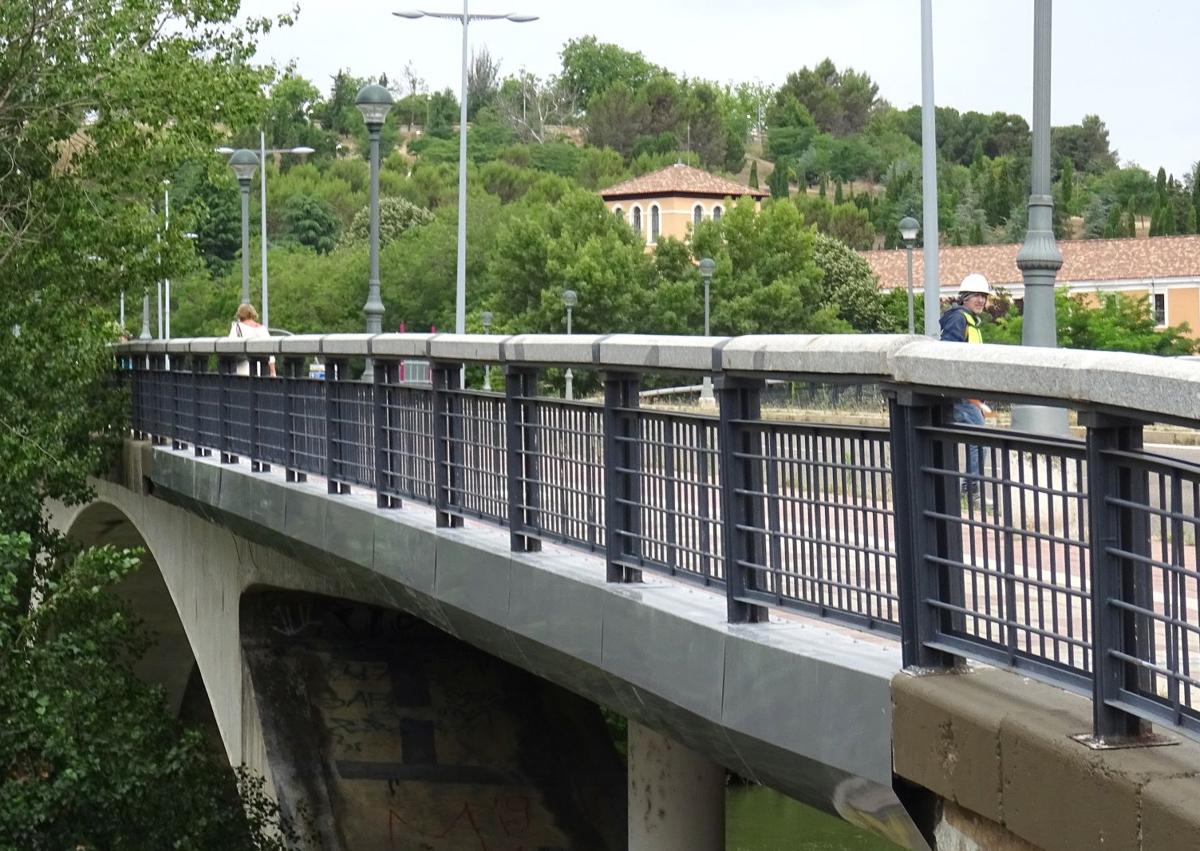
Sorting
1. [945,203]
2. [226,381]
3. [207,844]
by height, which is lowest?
[207,844]

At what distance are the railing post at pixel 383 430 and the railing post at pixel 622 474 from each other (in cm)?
337

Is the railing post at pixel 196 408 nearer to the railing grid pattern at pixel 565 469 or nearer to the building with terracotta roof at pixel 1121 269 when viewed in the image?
the railing grid pattern at pixel 565 469

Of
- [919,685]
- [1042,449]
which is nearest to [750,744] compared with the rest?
[919,685]

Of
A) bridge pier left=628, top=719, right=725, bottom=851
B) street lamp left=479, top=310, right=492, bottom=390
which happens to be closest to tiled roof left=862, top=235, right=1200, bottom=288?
street lamp left=479, top=310, right=492, bottom=390

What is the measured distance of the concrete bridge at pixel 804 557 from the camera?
417cm

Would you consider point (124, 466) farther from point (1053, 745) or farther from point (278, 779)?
point (1053, 745)

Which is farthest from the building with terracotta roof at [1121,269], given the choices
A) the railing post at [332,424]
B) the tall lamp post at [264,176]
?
the railing post at [332,424]

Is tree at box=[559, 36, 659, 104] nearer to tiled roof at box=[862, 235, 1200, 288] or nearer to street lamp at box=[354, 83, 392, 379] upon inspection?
tiled roof at box=[862, 235, 1200, 288]

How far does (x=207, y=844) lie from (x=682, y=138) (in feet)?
565

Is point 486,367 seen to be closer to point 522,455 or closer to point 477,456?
point 477,456

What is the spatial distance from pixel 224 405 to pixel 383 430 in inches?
220

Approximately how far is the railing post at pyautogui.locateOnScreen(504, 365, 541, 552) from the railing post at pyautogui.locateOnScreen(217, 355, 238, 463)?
7592mm

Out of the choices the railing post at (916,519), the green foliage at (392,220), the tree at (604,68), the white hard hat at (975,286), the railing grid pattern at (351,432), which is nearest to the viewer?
the railing post at (916,519)

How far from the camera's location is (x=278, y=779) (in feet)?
55.9
